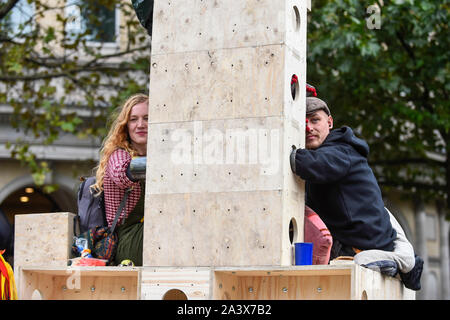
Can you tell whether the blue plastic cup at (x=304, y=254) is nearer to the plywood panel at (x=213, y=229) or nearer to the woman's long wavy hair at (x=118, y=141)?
the plywood panel at (x=213, y=229)

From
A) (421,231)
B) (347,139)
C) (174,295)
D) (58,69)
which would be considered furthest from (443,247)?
(174,295)

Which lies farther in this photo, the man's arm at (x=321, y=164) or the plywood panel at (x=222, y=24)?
the plywood panel at (x=222, y=24)

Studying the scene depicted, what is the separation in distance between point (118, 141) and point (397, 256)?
6.99 feet

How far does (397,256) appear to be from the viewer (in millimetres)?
5754

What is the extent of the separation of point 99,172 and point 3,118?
1173cm

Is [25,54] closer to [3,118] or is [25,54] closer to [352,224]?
[3,118]

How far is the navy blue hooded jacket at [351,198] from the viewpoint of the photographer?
5.70 m

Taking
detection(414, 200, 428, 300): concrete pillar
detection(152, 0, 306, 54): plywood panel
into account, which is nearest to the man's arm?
detection(152, 0, 306, 54): plywood panel

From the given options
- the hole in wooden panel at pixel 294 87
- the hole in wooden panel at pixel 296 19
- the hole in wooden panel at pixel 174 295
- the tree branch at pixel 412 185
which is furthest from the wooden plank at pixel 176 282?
the tree branch at pixel 412 185

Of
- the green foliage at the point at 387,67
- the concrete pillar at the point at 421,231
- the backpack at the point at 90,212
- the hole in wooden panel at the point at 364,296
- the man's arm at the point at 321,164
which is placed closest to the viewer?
the hole in wooden panel at the point at 364,296

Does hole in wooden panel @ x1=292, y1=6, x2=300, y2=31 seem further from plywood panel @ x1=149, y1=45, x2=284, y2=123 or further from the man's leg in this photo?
the man's leg

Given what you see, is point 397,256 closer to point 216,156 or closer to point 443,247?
point 216,156

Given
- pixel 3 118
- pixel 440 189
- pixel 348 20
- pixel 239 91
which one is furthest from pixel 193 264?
pixel 3 118

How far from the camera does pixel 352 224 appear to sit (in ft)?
18.9
